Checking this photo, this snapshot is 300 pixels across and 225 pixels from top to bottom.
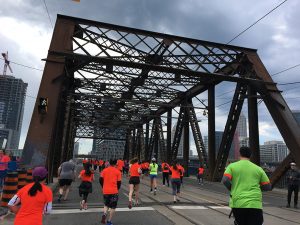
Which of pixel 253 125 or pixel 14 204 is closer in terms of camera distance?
pixel 14 204

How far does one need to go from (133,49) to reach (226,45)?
6400 millimetres

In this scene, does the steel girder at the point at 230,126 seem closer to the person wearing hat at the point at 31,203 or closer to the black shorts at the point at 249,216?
the black shorts at the point at 249,216

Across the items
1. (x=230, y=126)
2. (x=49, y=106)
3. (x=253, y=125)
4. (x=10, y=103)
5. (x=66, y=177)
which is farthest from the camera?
(x=10, y=103)

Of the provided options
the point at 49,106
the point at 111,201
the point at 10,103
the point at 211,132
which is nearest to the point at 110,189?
the point at 111,201

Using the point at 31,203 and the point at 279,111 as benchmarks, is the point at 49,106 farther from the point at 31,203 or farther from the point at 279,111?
the point at 279,111

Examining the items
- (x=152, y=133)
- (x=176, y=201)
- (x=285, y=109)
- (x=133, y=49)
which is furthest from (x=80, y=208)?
(x=152, y=133)

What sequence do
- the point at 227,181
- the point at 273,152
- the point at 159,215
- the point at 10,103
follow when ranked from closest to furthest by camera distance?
the point at 227,181, the point at 159,215, the point at 10,103, the point at 273,152

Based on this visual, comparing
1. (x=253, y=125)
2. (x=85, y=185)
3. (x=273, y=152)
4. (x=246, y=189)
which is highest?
(x=273, y=152)

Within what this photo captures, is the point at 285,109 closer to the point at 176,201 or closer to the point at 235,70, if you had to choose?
the point at 235,70

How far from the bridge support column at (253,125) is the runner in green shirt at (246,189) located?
57.6 ft

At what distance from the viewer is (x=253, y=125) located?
21.8m

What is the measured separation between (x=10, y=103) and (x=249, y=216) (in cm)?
6220

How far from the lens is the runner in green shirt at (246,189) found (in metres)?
4.26

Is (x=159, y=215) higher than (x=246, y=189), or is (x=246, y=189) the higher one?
(x=246, y=189)
